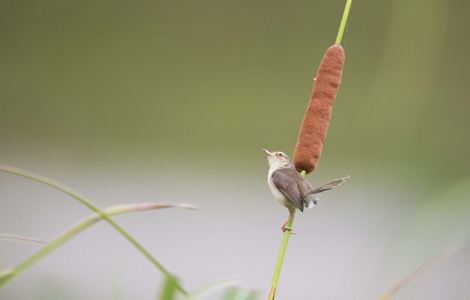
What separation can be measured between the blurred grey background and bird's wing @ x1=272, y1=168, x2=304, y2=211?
1.63 feet

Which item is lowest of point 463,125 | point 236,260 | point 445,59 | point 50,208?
point 236,260

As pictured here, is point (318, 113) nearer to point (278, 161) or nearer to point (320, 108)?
point (320, 108)

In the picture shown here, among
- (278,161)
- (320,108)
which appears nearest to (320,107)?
(320,108)

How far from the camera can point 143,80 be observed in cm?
125

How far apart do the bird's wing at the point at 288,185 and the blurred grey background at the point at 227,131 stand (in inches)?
19.5

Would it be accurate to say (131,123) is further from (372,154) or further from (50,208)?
(372,154)

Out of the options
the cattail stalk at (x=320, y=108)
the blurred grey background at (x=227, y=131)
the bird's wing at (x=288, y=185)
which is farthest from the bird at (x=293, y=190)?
the blurred grey background at (x=227, y=131)

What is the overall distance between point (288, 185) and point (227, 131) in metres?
0.58

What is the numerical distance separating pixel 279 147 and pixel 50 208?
0.50 m

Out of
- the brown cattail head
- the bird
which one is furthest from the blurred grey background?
the brown cattail head

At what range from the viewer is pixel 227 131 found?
1.27m

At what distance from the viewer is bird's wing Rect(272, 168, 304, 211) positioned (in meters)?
0.68

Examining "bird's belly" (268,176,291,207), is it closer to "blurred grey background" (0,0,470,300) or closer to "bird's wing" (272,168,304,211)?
"bird's wing" (272,168,304,211)

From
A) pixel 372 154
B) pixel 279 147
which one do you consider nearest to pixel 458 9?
pixel 372 154
